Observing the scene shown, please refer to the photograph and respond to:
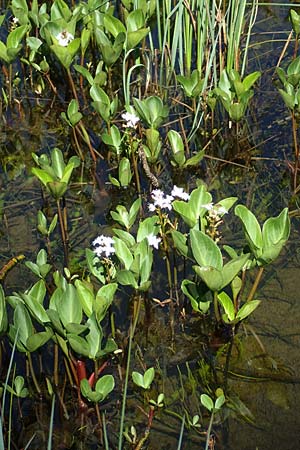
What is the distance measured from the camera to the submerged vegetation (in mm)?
1737

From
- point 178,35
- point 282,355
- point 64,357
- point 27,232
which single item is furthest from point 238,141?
point 64,357

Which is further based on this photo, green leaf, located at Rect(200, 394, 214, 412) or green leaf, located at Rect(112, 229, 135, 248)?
green leaf, located at Rect(112, 229, 135, 248)

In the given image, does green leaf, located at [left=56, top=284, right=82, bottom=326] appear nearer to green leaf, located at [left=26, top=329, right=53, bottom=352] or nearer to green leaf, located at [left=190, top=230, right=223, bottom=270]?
green leaf, located at [left=26, top=329, right=53, bottom=352]

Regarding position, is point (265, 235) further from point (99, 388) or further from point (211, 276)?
point (99, 388)

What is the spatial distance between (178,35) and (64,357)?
4.55 feet

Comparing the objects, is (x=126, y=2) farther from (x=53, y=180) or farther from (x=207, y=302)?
(x=207, y=302)

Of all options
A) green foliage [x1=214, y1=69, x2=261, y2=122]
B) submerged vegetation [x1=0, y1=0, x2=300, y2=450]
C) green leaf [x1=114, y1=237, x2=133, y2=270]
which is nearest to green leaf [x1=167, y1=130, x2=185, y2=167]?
submerged vegetation [x1=0, y1=0, x2=300, y2=450]

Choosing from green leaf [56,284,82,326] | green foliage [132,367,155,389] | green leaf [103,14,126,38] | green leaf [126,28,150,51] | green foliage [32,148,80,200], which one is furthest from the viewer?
green leaf [103,14,126,38]

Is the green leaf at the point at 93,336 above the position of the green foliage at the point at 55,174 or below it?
below

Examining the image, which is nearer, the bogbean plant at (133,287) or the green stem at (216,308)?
the bogbean plant at (133,287)

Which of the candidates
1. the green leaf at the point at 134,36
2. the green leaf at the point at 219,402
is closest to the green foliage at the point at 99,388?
the green leaf at the point at 219,402

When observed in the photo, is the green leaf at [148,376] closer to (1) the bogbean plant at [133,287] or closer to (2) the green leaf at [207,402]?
(1) the bogbean plant at [133,287]

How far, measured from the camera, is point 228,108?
2508mm

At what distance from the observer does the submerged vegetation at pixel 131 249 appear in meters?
1.74
